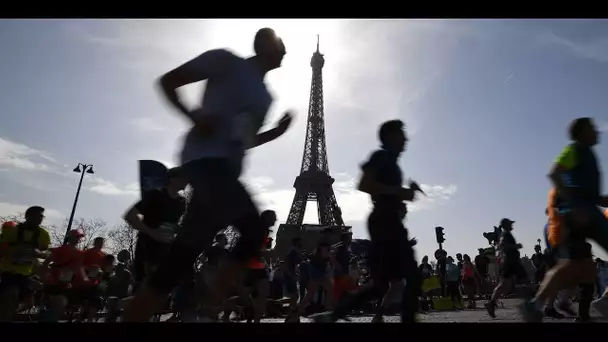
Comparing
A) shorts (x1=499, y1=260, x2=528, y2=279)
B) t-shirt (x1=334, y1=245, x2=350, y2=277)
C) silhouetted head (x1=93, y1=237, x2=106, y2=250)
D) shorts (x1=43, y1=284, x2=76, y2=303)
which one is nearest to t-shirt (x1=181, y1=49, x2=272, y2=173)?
shorts (x1=43, y1=284, x2=76, y2=303)

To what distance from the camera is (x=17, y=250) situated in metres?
5.77

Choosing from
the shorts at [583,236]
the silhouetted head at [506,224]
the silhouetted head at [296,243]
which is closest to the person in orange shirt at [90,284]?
the silhouetted head at [296,243]

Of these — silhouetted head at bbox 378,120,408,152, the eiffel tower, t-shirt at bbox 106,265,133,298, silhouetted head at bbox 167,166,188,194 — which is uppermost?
the eiffel tower

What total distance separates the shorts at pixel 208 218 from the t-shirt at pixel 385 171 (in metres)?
1.34

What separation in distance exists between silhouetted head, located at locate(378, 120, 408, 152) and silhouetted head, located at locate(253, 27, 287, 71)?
4.55 ft

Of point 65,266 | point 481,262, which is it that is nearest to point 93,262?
point 65,266

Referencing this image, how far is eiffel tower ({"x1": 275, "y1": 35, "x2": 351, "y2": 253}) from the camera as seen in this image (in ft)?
180

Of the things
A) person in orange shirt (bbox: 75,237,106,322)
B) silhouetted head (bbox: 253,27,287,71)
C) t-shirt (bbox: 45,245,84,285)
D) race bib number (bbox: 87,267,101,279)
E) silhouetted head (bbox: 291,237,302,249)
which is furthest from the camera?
silhouetted head (bbox: 291,237,302,249)

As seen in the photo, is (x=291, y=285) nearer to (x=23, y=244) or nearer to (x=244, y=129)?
(x=23, y=244)

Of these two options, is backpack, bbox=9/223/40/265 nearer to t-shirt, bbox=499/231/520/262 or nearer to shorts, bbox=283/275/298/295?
shorts, bbox=283/275/298/295

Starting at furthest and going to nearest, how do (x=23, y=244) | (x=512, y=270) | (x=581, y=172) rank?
(x=512, y=270) < (x=23, y=244) < (x=581, y=172)

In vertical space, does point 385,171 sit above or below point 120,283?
above

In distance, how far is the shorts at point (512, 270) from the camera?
798 centimetres

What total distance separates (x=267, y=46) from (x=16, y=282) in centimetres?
518
